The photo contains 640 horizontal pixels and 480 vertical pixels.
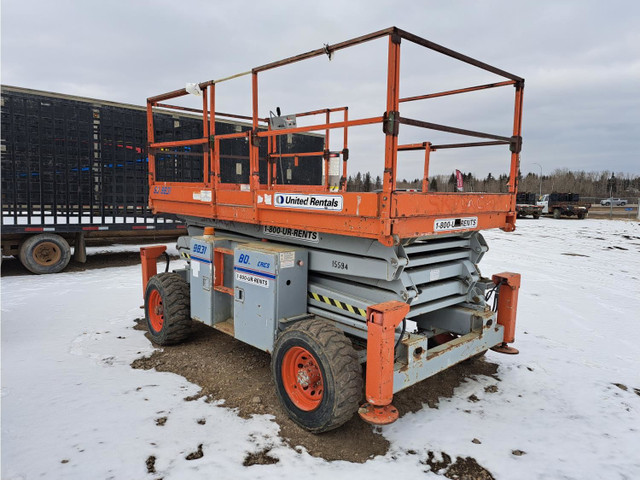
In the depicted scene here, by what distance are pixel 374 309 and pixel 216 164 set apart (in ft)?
8.31

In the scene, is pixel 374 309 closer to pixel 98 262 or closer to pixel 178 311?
pixel 178 311

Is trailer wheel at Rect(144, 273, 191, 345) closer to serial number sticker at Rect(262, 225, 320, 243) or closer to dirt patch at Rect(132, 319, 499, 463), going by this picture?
A: dirt patch at Rect(132, 319, 499, 463)

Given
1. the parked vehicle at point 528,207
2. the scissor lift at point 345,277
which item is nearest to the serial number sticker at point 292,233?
the scissor lift at point 345,277

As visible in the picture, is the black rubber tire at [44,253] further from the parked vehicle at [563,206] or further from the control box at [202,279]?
the parked vehicle at [563,206]

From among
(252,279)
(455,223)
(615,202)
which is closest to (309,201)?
(252,279)

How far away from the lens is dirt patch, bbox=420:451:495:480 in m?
2.91

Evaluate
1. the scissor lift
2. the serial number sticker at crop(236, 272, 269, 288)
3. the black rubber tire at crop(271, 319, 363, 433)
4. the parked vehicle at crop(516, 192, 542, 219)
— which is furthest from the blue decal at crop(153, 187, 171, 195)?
the parked vehicle at crop(516, 192, 542, 219)

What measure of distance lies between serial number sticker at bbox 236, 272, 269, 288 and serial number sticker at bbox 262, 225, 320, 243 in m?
0.54

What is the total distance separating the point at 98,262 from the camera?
1052 cm

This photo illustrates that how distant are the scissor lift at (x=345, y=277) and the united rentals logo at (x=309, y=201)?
10 millimetres

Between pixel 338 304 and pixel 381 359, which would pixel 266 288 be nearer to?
pixel 338 304

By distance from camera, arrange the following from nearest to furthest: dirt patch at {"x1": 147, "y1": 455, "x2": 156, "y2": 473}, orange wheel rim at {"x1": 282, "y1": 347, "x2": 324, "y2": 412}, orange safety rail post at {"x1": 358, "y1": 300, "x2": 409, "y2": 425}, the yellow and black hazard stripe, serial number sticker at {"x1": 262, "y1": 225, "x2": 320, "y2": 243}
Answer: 1. dirt patch at {"x1": 147, "y1": 455, "x2": 156, "y2": 473}
2. orange safety rail post at {"x1": 358, "y1": 300, "x2": 409, "y2": 425}
3. orange wheel rim at {"x1": 282, "y1": 347, "x2": 324, "y2": 412}
4. the yellow and black hazard stripe
5. serial number sticker at {"x1": 262, "y1": 225, "x2": 320, "y2": 243}

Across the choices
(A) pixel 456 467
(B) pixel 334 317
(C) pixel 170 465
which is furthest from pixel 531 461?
(C) pixel 170 465

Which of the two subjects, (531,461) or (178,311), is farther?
(178,311)
